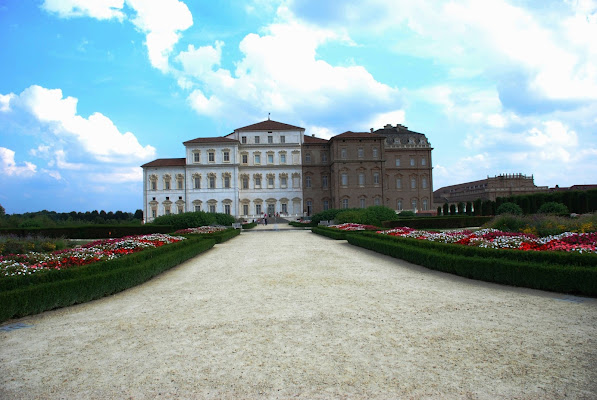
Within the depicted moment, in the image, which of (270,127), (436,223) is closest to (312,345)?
(436,223)

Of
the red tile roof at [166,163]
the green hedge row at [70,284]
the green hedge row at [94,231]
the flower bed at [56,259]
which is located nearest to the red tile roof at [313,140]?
the red tile roof at [166,163]

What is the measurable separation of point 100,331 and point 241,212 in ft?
137

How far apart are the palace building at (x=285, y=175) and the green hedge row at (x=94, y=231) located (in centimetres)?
2220

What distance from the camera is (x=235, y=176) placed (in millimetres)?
44969

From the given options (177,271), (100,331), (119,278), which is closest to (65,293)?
(119,278)

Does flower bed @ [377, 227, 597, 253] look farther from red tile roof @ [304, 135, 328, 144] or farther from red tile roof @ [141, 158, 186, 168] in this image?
red tile roof @ [141, 158, 186, 168]

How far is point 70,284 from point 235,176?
39647 millimetres

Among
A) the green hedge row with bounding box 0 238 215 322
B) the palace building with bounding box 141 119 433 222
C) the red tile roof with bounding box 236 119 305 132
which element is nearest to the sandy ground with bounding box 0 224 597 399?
the green hedge row with bounding box 0 238 215 322

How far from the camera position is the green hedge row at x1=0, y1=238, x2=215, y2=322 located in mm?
5071

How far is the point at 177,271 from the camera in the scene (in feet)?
29.6

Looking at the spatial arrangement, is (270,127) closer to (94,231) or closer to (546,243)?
(94,231)

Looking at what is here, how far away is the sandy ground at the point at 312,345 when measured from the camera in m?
2.94

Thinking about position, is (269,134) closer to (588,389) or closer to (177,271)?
(177,271)

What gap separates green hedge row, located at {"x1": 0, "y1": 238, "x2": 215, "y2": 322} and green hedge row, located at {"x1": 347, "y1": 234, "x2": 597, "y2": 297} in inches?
237
